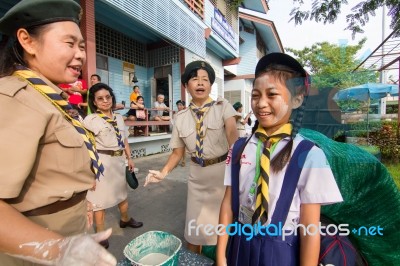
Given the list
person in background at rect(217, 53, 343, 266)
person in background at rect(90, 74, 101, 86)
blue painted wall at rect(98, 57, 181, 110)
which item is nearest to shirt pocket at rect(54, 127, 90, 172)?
person in background at rect(217, 53, 343, 266)

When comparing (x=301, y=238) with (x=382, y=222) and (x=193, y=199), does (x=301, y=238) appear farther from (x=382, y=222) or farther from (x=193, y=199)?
(x=193, y=199)

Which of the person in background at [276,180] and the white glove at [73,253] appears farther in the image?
the person in background at [276,180]

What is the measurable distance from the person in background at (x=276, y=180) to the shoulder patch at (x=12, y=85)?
1.03 metres

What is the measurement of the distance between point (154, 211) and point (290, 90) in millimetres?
2975

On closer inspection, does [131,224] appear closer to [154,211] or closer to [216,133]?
[154,211]

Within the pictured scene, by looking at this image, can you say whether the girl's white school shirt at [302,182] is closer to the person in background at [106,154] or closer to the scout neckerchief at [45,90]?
the scout neckerchief at [45,90]

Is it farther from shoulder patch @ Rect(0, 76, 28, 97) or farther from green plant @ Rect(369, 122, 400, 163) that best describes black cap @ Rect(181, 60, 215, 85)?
green plant @ Rect(369, 122, 400, 163)

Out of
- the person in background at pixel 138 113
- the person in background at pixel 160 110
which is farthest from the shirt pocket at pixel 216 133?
the person in background at pixel 160 110

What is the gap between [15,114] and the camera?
29.5 inches

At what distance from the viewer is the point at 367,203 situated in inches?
51.8

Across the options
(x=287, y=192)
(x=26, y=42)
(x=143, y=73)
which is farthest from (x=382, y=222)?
(x=143, y=73)

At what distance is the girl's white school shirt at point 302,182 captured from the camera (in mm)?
1093

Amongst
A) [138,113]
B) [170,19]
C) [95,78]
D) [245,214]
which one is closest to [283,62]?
[245,214]

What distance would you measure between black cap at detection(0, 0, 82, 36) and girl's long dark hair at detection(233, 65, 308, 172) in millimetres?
985
